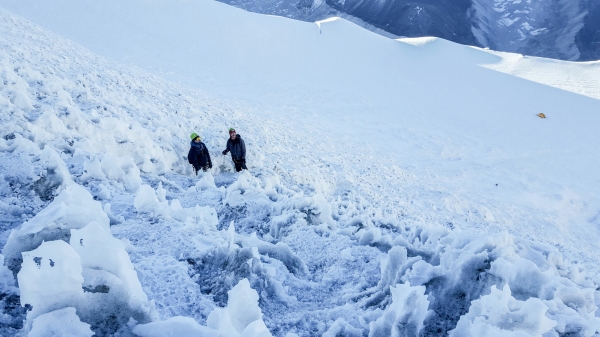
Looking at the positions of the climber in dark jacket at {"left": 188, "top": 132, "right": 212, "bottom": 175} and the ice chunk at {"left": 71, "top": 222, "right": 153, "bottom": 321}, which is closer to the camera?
the ice chunk at {"left": 71, "top": 222, "right": 153, "bottom": 321}

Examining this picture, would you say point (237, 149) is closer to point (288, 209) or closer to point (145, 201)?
point (288, 209)

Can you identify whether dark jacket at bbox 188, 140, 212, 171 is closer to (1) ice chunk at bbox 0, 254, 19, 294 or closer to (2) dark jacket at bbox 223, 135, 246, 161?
(2) dark jacket at bbox 223, 135, 246, 161

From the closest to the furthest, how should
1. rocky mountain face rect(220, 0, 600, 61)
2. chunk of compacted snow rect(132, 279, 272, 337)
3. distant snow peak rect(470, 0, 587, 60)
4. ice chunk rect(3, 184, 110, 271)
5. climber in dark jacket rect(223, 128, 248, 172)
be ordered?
1. chunk of compacted snow rect(132, 279, 272, 337)
2. ice chunk rect(3, 184, 110, 271)
3. climber in dark jacket rect(223, 128, 248, 172)
4. rocky mountain face rect(220, 0, 600, 61)
5. distant snow peak rect(470, 0, 587, 60)

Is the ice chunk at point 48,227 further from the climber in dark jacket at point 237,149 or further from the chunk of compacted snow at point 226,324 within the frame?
the climber in dark jacket at point 237,149

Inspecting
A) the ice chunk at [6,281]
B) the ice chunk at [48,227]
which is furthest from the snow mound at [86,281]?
the ice chunk at [6,281]

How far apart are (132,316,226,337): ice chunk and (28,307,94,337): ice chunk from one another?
9.7 inches

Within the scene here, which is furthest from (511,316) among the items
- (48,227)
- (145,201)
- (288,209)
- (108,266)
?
(145,201)

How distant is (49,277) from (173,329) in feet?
2.17

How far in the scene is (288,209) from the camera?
5.09 metres

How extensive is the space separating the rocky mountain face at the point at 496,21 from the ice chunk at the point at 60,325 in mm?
78077

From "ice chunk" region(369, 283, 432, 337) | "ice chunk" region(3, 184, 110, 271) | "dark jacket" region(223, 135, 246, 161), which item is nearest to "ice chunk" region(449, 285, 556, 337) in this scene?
"ice chunk" region(369, 283, 432, 337)

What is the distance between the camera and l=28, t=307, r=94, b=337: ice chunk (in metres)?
1.68

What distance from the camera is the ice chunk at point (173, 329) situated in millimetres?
1858

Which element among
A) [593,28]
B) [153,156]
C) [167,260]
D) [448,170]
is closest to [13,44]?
[153,156]
